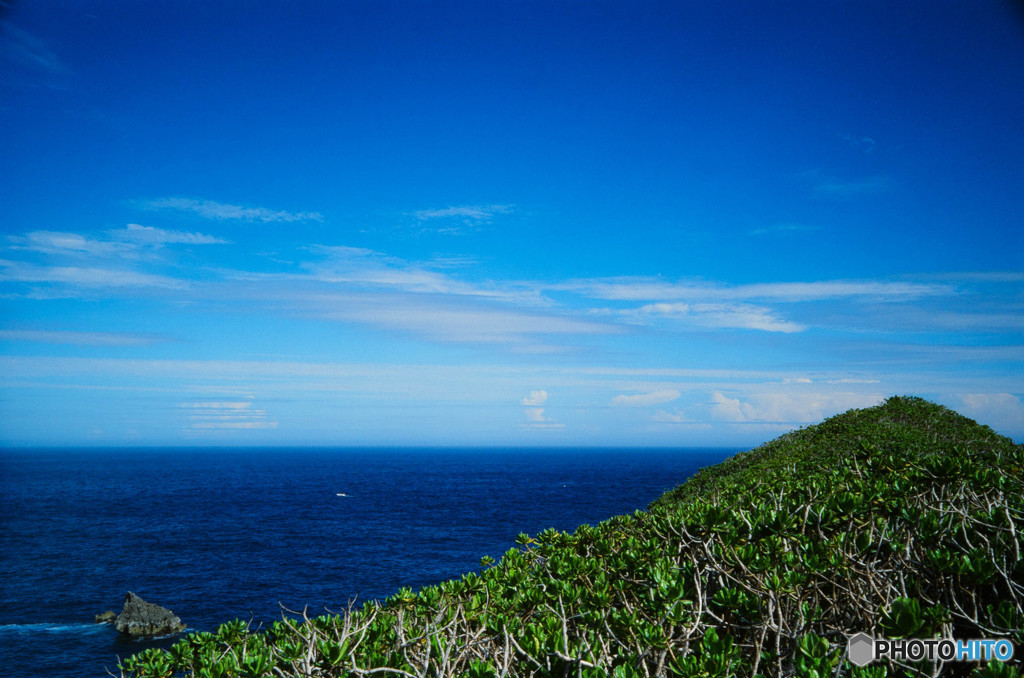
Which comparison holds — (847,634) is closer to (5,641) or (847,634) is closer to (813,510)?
(813,510)

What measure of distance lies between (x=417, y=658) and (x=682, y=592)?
2.52m

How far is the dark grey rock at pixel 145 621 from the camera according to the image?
32.2 m

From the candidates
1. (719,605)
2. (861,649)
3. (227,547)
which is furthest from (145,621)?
(861,649)

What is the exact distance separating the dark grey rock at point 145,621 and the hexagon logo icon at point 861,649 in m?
38.6

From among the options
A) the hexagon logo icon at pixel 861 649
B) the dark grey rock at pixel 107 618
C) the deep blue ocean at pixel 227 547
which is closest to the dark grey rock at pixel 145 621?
the deep blue ocean at pixel 227 547

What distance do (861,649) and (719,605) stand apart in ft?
3.76

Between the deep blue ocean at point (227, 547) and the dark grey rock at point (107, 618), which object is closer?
the deep blue ocean at point (227, 547)

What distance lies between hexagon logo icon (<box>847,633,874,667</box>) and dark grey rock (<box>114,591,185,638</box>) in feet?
127

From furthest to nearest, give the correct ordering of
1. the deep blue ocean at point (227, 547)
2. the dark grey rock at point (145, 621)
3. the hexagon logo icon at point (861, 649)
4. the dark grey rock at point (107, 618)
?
the dark grey rock at point (107, 618)
the deep blue ocean at point (227, 547)
the dark grey rock at point (145, 621)
the hexagon logo icon at point (861, 649)

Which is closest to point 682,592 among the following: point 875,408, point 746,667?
point 746,667

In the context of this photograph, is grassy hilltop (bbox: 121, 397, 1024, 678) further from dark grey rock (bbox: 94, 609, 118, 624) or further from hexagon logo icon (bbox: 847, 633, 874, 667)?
dark grey rock (bbox: 94, 609, 118, 624)

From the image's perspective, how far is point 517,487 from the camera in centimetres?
10562

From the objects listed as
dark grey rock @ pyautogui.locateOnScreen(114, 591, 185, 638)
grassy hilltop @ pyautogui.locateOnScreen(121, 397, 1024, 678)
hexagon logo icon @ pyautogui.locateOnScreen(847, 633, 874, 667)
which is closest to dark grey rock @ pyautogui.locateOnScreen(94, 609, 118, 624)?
dark grey rock @ pyautogui.locateOnScreen(114, 591, 185, 638)

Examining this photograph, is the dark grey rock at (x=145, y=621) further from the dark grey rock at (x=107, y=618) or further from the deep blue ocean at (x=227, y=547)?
the dark grey rock at (x=107, y=618)
